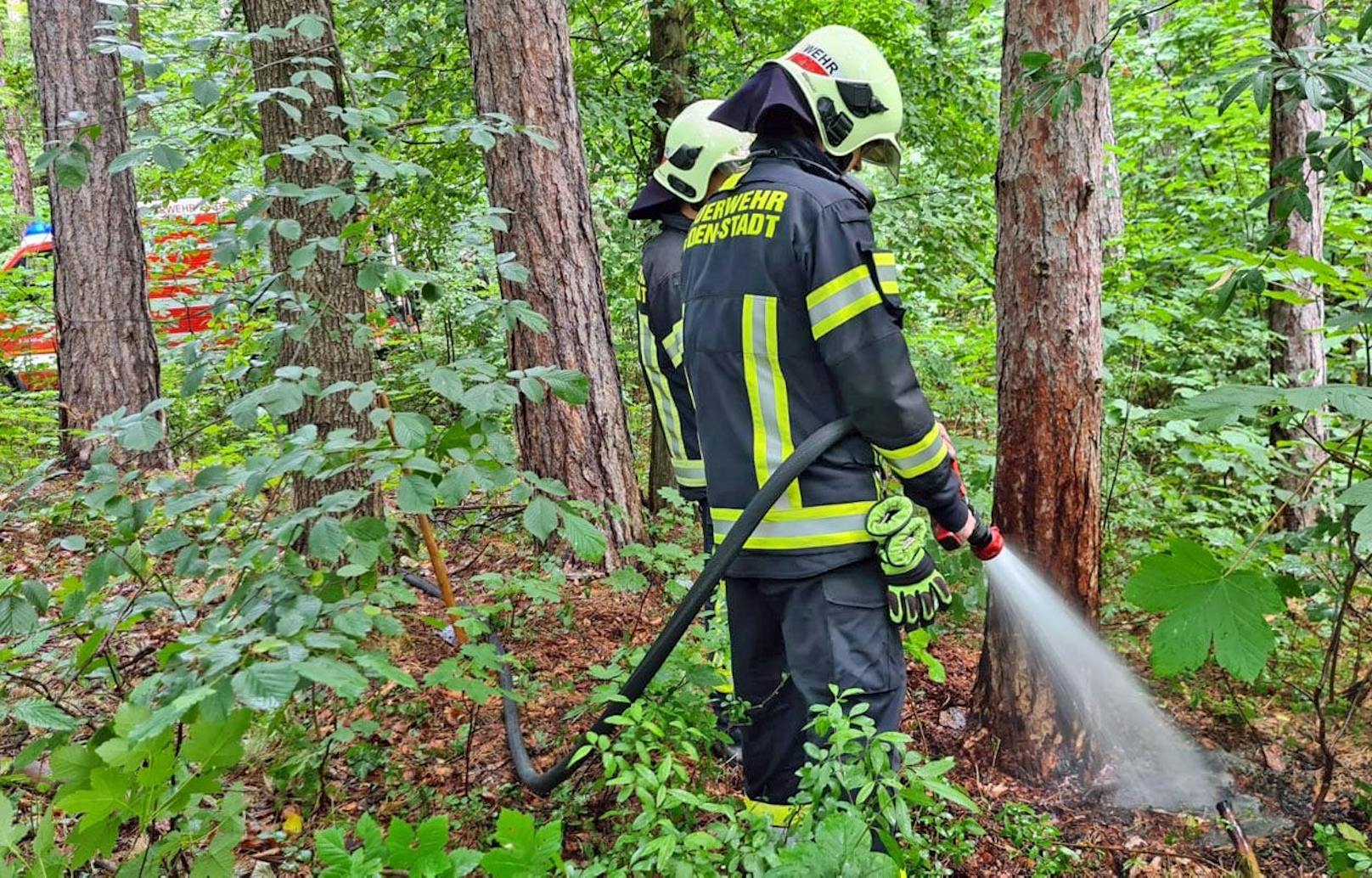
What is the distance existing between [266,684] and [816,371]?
5.38ft

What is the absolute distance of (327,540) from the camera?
210 cm

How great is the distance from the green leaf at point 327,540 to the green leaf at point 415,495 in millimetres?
159

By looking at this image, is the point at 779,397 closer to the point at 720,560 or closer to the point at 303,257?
the point at 720,560

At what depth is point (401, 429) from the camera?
235cm

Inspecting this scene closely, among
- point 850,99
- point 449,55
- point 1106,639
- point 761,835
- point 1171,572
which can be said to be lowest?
point 1106,639

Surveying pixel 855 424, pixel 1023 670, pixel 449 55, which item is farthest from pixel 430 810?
pixel 449 55

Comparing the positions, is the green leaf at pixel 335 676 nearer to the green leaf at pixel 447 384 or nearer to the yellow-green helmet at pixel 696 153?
the green leaf at pixel 447 384

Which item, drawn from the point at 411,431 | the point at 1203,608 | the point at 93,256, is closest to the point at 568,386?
the point at 411,431

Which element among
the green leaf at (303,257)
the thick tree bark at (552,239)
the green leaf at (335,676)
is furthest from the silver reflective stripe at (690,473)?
the green leaf at (335,676)

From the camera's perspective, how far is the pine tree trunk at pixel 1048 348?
3092 mm

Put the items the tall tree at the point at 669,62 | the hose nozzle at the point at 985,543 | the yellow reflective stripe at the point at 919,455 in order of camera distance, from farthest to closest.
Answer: the tall tree at the point at 669,62
the hose nozzle at the point at 985,543
the yellow reflective stripe at the point at 919,455

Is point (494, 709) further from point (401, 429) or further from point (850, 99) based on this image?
point (850, 99)

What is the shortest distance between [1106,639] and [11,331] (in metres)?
8.88

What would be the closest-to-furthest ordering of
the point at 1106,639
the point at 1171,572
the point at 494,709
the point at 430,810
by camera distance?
the point at 1171,572
the point at 430,810
the point at 494,709
the point at 1106,639
